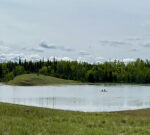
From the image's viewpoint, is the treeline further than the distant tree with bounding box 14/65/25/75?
No

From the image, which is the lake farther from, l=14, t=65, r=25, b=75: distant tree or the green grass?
l=14, t=65, r=25, b=75: distant tree

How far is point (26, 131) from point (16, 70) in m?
128

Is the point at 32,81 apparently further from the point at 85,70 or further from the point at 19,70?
the point at 85,70

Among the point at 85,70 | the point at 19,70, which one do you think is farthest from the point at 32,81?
the point at 85,70

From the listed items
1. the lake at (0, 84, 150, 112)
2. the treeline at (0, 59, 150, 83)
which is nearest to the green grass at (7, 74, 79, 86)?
the treeline at (0, 59, 150, 83)

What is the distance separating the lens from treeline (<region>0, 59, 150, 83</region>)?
403ft

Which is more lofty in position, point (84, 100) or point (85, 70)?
point (85, 70)

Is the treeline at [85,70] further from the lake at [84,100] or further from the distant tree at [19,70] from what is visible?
the lake at [84,100]

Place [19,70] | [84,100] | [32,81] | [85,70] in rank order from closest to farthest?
[84,100], [32,81], [19,70], [85,70]

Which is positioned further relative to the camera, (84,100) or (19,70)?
(19,70)

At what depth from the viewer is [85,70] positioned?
131875 mm

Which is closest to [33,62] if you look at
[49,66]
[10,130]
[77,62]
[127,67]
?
[49,66]

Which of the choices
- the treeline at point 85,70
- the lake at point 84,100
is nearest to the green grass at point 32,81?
the treeline at point 85,70

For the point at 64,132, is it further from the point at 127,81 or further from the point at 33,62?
the point at 33,62
